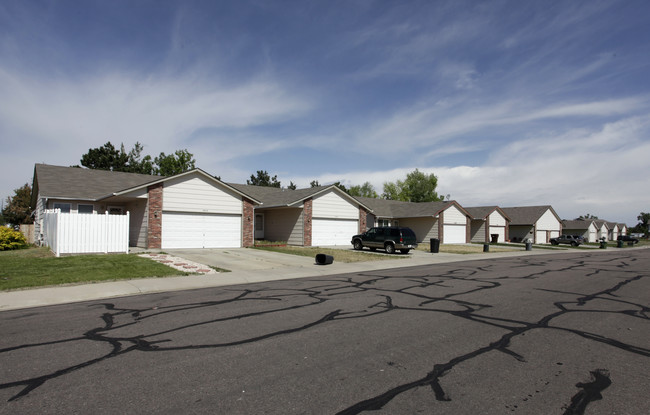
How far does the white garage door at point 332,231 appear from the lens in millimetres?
29797

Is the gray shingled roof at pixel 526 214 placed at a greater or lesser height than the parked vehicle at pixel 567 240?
greater

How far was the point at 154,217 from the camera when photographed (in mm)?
22016

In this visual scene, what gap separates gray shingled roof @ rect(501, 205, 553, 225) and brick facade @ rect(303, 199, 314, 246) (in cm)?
3557

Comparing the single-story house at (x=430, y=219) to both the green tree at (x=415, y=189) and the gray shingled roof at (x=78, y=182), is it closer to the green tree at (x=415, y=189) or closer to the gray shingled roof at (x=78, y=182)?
the gray shingled roof at (x=78, y=182)

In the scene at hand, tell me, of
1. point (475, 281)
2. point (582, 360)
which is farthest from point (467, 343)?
point (475, 281)

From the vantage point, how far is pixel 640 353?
5.57 meters

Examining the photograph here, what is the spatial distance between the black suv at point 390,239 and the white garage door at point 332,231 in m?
A: 4.03

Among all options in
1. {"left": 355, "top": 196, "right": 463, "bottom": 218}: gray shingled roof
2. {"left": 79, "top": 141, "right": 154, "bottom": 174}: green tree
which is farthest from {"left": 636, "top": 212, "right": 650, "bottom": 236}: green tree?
{"left": 79, "top": 141, "right": 154, "bottom": 174}: green tree

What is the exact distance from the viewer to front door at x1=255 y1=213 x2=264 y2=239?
110 ft

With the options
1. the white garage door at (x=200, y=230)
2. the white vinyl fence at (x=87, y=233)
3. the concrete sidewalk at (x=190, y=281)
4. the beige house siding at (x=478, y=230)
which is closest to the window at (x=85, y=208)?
the white vinyl fence at (x=87, y=233)

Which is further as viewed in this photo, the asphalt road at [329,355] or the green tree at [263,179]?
the green tree at [263,179]

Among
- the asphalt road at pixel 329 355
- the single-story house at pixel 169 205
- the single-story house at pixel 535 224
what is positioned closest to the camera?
the asphalt road at pixel 329 355

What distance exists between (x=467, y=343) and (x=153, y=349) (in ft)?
14.9

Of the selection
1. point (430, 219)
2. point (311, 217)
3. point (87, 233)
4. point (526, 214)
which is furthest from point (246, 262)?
point (526, 214)
